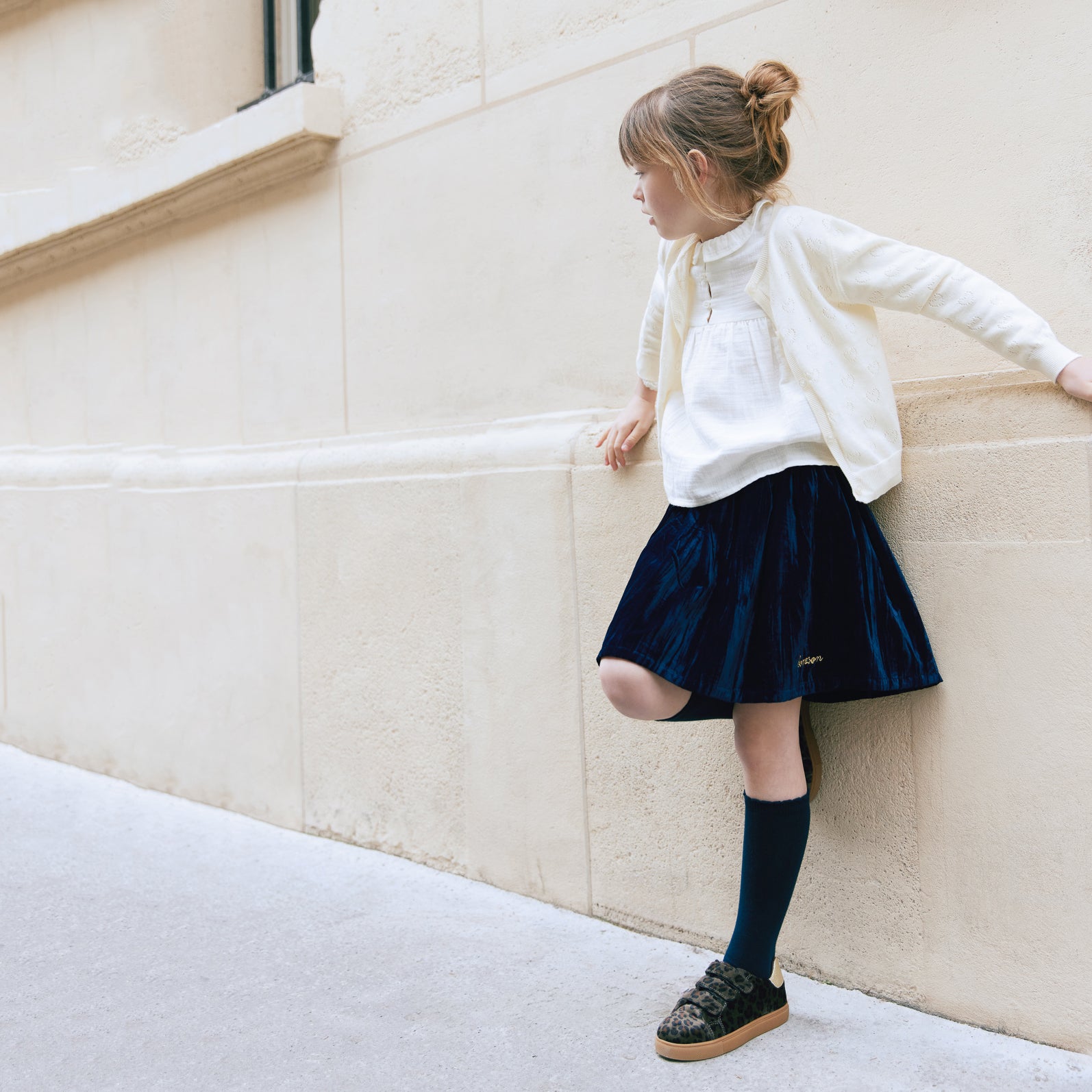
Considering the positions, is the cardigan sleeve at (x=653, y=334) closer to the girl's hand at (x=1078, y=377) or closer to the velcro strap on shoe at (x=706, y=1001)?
the girl's hand at (x=1078, y=377)

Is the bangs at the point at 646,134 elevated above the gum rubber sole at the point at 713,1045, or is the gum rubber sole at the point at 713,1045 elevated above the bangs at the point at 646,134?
the bangs at the point at 646,134

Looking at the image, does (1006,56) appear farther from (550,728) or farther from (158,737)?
(158,737)

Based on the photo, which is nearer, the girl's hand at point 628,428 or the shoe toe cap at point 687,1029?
the shoe toe cap at point 687,1029

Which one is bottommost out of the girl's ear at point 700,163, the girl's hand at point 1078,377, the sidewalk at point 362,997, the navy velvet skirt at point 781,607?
the sidewalk at point 362,997

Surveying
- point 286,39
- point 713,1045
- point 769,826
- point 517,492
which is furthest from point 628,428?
point 286,39

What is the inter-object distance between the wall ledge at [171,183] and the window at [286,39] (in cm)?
56

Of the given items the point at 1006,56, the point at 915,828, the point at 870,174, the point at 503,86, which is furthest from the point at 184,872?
the point at 1006,56

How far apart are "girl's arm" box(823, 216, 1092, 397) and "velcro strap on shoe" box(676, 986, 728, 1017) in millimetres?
1261

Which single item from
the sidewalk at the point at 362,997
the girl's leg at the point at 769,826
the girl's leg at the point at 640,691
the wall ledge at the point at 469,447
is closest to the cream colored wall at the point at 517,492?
the wall ledge at the point at 469,447

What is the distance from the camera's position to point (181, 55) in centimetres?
450

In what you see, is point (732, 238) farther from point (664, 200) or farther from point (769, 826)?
point (769, 826)

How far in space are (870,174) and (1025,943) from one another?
60.4 inches

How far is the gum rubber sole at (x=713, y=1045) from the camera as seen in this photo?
83.4 inches

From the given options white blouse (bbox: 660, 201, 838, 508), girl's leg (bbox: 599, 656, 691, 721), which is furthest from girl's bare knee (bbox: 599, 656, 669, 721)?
white blouse (bbox: 660, 201, 838, 508)
